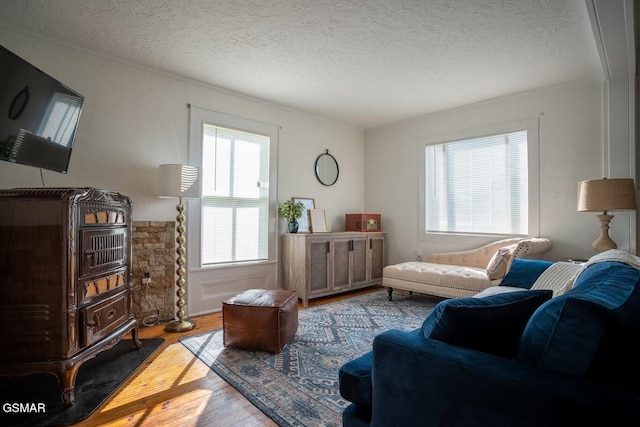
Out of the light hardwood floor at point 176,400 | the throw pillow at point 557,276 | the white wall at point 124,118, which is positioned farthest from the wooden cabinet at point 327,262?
the throw pillow at point 557,276

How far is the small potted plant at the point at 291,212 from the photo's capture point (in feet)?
13.5

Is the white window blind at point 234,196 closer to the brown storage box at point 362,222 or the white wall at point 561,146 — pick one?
the brown storage box at point 362,222

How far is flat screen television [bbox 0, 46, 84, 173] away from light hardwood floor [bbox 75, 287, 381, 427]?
166cm

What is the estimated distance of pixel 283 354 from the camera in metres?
2.47

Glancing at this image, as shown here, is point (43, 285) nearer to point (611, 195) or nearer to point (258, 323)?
point (258, 323)

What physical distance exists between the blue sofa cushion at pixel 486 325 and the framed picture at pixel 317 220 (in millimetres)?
3341

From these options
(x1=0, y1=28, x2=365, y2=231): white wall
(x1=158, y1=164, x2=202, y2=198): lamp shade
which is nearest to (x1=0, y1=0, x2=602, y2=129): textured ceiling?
(x1=0, y1=28, x2=365, y2=231): white wall

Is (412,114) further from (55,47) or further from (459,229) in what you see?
(55,47)

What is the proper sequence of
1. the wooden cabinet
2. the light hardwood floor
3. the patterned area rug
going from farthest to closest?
the wooden cabinet, the patterned area rug, the light hardwood floor

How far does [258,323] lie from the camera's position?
251 cm

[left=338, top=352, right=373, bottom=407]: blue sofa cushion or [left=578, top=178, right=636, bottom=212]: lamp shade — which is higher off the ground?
[left=578, top=178, right=636, bottom=212]: lamp shade

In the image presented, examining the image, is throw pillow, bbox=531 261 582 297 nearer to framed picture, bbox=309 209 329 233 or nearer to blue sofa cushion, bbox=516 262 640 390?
blue sofa cushion, bbox=516 262 640 390

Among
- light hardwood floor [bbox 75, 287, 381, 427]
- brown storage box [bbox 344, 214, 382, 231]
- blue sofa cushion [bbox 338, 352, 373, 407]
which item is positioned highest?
brown storage box [bbox 344, 214, 382, 231]

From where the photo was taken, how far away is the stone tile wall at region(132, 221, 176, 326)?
3107mm
